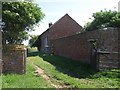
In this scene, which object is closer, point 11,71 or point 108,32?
point 11,71

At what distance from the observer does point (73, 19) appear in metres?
26.6

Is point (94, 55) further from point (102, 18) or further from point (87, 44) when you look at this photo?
point (102, 18)

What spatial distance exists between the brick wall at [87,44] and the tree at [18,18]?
4.21m

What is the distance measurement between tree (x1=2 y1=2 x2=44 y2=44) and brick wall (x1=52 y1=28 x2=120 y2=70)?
4210 mm

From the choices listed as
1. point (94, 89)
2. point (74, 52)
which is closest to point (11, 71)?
point (94, 89)

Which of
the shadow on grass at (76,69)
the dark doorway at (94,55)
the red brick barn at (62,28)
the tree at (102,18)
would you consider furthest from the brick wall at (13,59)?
the red brick barn at (62,28)

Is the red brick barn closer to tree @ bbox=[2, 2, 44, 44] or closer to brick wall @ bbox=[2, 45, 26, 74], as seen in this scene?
tree @ bbox=[2, 2, 44, 44]

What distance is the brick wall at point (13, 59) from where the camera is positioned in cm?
716

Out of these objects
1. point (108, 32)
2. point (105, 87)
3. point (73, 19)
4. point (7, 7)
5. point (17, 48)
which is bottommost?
point (105, 87)

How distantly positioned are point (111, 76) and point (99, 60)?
137cm

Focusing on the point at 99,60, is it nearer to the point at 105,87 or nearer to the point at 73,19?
the point at 105,87

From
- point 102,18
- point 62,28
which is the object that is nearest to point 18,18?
point 102,18

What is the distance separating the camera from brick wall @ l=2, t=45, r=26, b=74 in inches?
282

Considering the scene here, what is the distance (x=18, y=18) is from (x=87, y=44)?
18.6 feet
